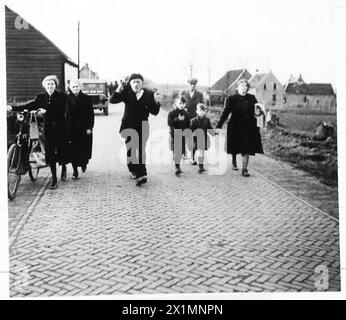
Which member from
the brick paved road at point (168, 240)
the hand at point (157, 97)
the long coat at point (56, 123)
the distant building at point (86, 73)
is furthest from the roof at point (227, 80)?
the long coat at point (56, 123)

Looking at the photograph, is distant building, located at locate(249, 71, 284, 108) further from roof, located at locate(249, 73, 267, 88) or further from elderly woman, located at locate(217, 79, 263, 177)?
elderly woman, located at locate(217, 79, 263, 177)

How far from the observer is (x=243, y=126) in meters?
5.99

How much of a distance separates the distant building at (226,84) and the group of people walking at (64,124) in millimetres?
1661

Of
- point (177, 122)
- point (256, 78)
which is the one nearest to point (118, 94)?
point (177, 122)

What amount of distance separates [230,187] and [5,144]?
268 centimetres

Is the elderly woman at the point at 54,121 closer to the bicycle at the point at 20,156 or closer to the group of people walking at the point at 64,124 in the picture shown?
the group of people walking at the point at 64,124

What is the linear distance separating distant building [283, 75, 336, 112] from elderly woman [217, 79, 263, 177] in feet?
2.19

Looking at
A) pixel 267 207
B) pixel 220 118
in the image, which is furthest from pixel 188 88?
pixel 267 207

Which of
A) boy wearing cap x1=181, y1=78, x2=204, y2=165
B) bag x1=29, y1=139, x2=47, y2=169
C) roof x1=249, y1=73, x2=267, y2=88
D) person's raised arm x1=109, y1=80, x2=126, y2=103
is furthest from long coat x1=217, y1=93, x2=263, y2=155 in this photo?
bag x1=29, y1=139, x2=47, y2=169

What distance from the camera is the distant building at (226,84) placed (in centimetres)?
529

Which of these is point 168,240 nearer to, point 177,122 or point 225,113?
point 177,122

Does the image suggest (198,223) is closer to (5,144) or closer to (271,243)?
(271,243)

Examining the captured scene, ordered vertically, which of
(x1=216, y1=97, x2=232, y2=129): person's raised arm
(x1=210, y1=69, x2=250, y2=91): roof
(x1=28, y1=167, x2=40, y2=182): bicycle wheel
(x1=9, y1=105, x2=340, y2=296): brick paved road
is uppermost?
(x1=210, y1=69, x2=250, y2=91): roof

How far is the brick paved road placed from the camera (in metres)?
3.59
